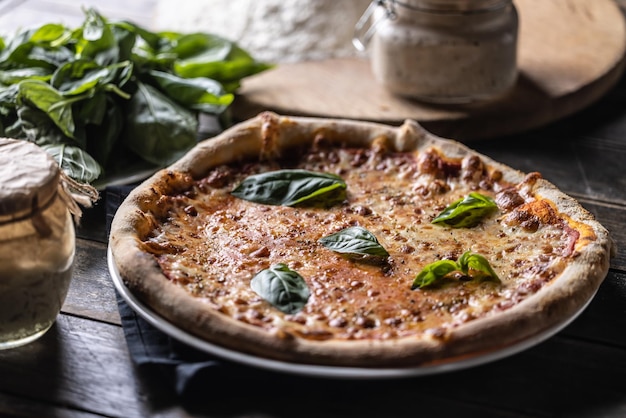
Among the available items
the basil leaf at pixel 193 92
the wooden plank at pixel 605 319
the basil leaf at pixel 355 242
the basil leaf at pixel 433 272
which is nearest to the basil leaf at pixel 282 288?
the basil leaf at pixel 355 242

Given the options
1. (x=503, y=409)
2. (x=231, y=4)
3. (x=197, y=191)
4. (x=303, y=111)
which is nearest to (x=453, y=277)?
(x=503, y=409)

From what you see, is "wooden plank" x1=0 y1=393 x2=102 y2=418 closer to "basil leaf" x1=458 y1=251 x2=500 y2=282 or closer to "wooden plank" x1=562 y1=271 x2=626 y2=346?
"basil leaf" x1=458 y1=251 x2=500 y2=282

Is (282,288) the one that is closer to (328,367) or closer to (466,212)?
(328,367)

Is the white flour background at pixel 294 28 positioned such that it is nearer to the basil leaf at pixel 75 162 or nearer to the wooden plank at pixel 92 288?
the basil leaf at pixel 75 162

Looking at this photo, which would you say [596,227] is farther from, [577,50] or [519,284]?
[577,50]

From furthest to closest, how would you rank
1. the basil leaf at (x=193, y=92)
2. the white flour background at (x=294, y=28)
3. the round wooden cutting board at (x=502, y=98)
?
the white flour background at (x=294, y=28), the round wooden cutting board at (x=502, y=98), the basil leaf at (x=193, y=92)

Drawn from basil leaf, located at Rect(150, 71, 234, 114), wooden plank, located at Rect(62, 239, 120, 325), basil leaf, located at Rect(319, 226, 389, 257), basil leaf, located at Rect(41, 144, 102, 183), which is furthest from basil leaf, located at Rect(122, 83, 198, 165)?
basil leaf, located at Rect(319, 226, 389, 257)

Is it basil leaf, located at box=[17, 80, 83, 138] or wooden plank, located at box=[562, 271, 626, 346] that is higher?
basil leaf, located at box=[17, 80, 83, 138]
